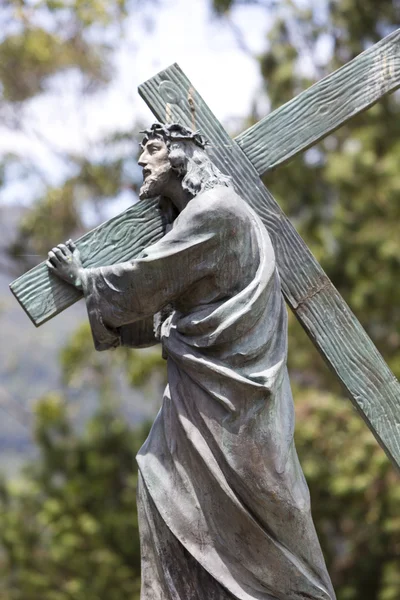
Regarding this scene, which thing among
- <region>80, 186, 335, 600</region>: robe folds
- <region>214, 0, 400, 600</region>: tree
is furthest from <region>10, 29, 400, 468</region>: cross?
<region>214, 0, 400, 600</region>: tree

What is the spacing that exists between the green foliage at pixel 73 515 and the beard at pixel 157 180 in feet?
22.7

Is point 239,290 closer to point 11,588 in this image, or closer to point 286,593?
point 286,593

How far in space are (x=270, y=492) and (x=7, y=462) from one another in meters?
14.2

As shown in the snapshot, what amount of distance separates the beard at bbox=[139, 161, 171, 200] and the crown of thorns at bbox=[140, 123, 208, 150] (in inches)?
Result: 4.5

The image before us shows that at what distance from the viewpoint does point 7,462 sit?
17297 mm

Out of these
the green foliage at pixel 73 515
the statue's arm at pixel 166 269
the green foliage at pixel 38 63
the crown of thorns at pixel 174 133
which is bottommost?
the green foliage at pixel 73 515

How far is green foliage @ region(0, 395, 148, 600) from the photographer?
34.2 ft

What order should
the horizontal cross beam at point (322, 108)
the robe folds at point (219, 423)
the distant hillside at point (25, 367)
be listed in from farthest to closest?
the distant hillside at point (25, 367)
the horizontal cross beam at point (322, 108)
the robe folds at point (219, 423)

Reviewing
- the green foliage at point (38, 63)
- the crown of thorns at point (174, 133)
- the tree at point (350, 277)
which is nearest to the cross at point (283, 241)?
the crown of thorns at point (174, 133)

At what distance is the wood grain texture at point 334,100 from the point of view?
4383mm

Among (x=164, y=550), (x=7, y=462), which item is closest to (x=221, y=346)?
(x=164, y=550)

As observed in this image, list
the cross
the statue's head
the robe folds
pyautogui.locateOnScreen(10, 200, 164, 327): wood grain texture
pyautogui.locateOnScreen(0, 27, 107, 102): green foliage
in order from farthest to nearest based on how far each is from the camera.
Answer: pyautogui.locateOnScreen(0, 27, 107, 102): green foliage
the cross
pyautogui.locateOnScreen(10, 200, 164, 327): wood grain texture
the statue's head
the robe folds

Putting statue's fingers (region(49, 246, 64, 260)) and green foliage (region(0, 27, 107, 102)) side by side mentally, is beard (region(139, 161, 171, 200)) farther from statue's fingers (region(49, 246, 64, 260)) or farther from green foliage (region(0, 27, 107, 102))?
green foliage (region(0, 27, 107, 102))

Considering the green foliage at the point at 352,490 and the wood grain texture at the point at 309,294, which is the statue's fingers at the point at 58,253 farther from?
the green foliage at the point at 352,490
